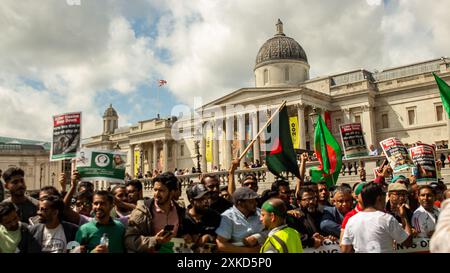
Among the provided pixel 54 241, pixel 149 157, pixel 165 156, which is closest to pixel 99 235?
pixel 54 241

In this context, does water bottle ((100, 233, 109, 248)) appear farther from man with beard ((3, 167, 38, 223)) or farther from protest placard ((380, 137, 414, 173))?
protest placard ((380, 137, 414, 173))

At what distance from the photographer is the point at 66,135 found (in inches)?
390

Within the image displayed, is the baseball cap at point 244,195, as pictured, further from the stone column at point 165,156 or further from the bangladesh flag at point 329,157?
the stone column at point 165,156

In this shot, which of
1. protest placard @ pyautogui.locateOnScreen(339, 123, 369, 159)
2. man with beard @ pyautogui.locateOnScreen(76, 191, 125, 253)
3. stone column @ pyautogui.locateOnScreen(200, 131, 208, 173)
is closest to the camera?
man with beard @ pyautogui.locateOnScreen(76, 191, 125, 253)

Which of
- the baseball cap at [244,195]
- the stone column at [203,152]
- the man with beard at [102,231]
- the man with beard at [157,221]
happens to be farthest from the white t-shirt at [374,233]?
the stone column at [203,152]

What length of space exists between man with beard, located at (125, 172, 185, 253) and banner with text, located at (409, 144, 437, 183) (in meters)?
7.78

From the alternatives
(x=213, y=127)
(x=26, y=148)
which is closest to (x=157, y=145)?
(x=213, y=127)

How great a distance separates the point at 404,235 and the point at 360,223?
48cm

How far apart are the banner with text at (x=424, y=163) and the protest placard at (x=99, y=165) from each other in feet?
22.7

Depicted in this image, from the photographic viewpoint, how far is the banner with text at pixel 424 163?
11344 millimetres

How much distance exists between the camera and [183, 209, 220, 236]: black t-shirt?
17.3ft

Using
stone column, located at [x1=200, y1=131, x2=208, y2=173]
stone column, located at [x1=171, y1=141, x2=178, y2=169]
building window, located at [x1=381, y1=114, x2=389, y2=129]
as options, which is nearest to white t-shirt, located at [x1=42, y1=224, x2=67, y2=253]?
building window, located at [x1=381, y1=114, x2=389, y2=129]

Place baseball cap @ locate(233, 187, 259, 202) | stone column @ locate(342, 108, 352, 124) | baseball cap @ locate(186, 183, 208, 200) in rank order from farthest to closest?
stone column @ locate(342, 108, 352, 124) < baseball cap @ locate(186, 183, 208, 200) < baseball cap @ locate(233, 187, 259, 202)

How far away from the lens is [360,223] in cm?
492
